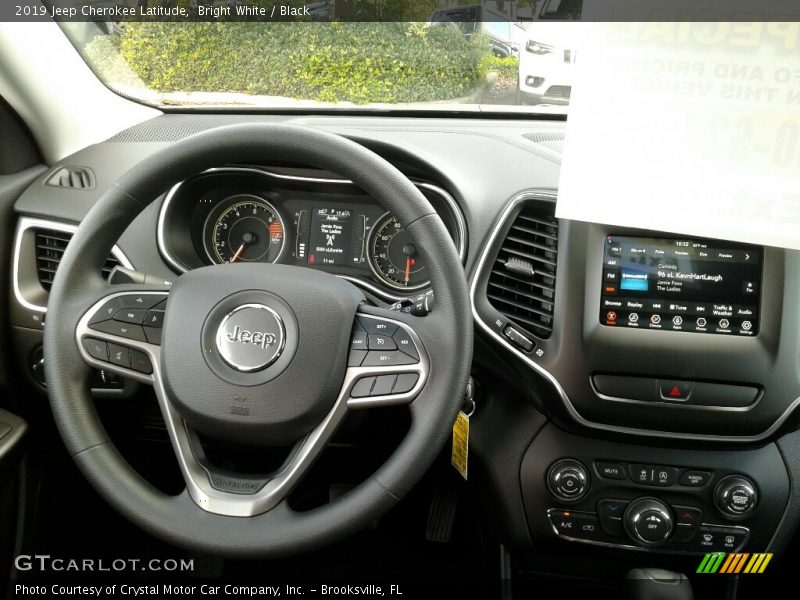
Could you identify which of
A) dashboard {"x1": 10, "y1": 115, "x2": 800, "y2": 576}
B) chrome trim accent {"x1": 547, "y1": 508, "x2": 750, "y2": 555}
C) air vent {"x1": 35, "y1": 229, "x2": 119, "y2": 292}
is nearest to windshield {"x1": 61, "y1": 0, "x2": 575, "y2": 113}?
dashboard {"x1": 10, "y1": 115, "x2": 800, "y2": 576}

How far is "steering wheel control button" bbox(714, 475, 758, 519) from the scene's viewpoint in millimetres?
1530

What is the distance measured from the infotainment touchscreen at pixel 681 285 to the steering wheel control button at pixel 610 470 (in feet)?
1.11

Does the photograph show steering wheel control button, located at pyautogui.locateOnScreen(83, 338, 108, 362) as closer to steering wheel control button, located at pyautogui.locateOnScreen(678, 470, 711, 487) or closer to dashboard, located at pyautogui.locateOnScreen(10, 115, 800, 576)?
dashboard, located at pyautogui.locateOnScreen(10, 115, 800, 576)

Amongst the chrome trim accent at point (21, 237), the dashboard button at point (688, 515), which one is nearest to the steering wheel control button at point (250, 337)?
the chrome trim accent at point (21, 237)

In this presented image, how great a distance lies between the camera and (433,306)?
3.94 feet

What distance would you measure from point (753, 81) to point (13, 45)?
1.56 metres

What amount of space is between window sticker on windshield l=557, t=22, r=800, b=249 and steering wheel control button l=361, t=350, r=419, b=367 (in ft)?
1.32

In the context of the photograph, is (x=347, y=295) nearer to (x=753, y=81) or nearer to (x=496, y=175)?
(x=496, y=175)

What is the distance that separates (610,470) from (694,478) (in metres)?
0.17

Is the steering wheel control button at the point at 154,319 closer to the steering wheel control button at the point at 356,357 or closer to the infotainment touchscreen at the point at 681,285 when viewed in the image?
the steering wheel control button at the point at 356,357

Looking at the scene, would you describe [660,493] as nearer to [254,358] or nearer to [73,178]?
[254,358]

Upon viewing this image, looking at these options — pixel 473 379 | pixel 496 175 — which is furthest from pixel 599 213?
pixel 473 379

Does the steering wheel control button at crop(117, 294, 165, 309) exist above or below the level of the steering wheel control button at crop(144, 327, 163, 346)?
above

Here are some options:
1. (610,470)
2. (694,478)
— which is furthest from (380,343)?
(694,478)
